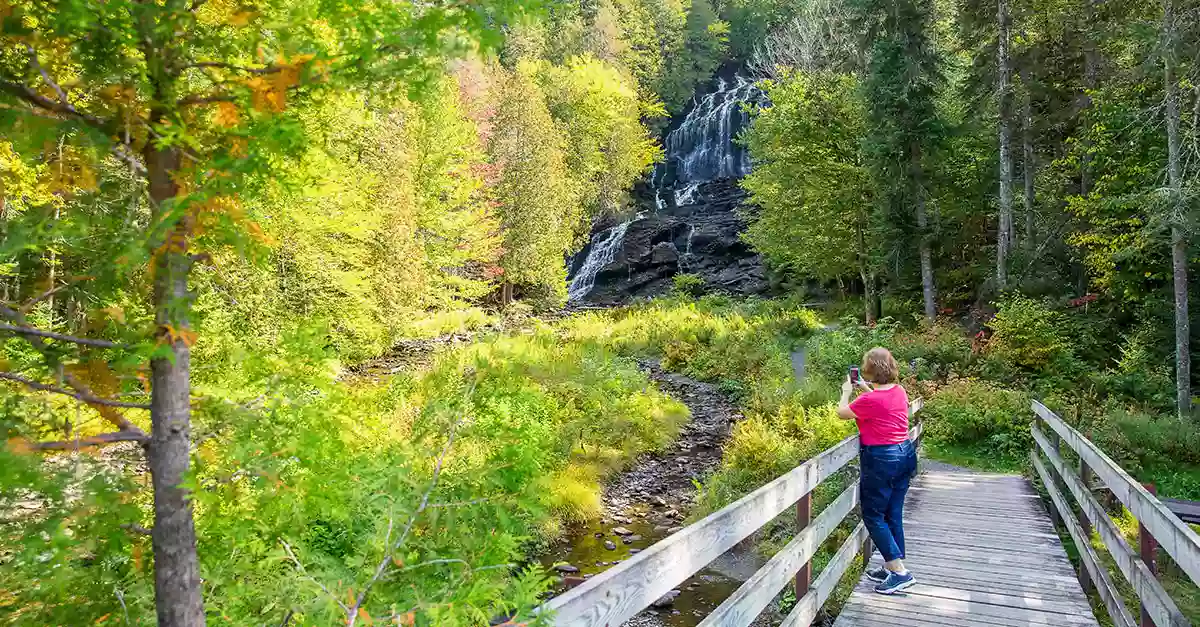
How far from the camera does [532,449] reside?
2.89 meters

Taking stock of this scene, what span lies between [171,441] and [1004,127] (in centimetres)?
2156

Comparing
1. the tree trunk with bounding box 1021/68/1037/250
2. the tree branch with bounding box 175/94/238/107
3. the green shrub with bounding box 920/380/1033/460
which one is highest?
the tree trunk with bounding box 1021/68/1037/250

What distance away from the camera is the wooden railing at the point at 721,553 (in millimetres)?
1962

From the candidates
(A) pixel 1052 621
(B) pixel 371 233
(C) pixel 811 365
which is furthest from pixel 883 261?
(A) pixel 1052 621

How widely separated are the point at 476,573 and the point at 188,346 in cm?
115

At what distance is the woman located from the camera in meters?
5.03

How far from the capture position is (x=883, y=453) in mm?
5055

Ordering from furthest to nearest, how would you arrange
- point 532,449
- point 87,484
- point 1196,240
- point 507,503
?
point 1196,240 < point 532,449 < point 507,503 < point 87,484

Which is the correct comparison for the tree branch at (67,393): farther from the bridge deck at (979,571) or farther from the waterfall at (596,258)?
the waterfall at (596,258)

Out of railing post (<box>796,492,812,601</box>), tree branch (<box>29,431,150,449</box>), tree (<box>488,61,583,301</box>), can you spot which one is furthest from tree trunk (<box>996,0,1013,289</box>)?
tree branch (<box>29,431,150,449</box>)

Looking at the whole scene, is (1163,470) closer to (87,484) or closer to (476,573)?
(476,573)

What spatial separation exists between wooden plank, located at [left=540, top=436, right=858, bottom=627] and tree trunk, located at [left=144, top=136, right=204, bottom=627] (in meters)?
1.08

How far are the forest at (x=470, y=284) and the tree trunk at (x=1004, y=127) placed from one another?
15 cm

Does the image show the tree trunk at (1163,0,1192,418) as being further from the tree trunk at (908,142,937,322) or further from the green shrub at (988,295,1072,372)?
the tree trunk at (908,142,937,322)
